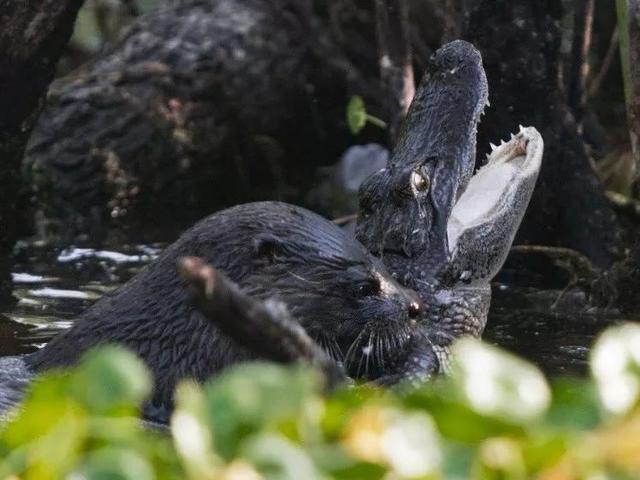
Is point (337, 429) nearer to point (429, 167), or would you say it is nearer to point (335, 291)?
point (335, 291)

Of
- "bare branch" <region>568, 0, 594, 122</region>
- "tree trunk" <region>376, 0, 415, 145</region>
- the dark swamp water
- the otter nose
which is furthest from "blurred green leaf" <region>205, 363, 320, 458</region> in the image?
Result: "bare branch" <region>568, 0, 594, 122</region>

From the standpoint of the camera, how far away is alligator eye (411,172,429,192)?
5.69 metres

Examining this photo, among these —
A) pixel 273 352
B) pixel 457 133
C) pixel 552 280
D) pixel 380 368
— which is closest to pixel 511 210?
pixel 457 133

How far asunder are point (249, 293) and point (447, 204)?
1.66 m

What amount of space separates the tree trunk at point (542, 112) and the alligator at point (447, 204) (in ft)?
6.22

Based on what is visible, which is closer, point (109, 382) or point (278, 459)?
point (278, 459)

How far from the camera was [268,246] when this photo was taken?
425 cm

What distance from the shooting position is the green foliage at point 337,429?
5.61 feet

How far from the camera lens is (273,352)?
225 centimetres

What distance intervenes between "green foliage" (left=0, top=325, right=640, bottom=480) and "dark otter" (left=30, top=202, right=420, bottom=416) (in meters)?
2.29

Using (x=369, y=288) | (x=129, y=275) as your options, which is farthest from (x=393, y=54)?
(x=369, y=288)

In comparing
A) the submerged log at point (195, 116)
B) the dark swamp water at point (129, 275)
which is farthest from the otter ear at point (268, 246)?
the submerged log at point (195, 116)

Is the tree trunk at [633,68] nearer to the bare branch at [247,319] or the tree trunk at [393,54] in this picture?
the tree trunk at [393,54]

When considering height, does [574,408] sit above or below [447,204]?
above
